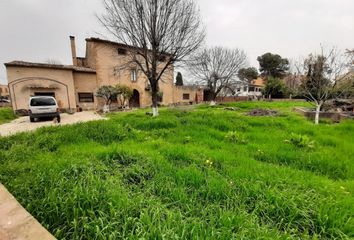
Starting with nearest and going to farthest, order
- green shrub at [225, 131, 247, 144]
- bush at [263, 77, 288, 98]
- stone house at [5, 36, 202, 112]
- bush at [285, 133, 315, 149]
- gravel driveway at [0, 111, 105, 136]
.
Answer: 1. bush at [285, 133, 315, 149]
2. green shrub at [225, 131, 247, 144]
3. gravel driveway at [0, 111, 105, 136]
4. stone house at [5, 36, 202, 112]
5. bush at [263, 77, 288, 98]

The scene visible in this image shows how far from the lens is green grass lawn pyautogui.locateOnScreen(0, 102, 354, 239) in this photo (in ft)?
5.62

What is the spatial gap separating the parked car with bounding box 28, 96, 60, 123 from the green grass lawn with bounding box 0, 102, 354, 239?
7.88 metres

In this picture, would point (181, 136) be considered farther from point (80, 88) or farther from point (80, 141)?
point (80, 88)

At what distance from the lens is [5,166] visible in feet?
9.87

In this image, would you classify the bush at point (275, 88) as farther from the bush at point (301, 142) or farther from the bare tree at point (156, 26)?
the bush at point (301, 142)

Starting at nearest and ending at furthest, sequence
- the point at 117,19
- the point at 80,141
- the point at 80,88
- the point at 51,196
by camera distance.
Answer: the point at 51,196, the point at 80,141, the point at 117,19, the point at 80,88

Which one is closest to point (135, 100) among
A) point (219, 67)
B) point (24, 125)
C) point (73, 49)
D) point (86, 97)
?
point (86, 97)

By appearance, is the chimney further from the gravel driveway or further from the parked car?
the parked car

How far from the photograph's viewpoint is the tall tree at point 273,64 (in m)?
36.8

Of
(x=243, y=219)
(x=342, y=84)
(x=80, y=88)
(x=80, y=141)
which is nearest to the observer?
(x=243, y=219)

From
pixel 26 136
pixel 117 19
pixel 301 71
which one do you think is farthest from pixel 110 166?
pixel 301 71

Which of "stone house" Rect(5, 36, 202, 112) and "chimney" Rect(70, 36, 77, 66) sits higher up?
"chimney" Rect(70, 36, 77, 66)

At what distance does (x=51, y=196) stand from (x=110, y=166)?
116cm

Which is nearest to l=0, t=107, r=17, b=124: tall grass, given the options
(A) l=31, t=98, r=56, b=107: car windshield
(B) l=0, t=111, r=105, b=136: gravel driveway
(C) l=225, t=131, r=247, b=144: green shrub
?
(B) l=0, t=111, r=105, b=136: gravel driveway
